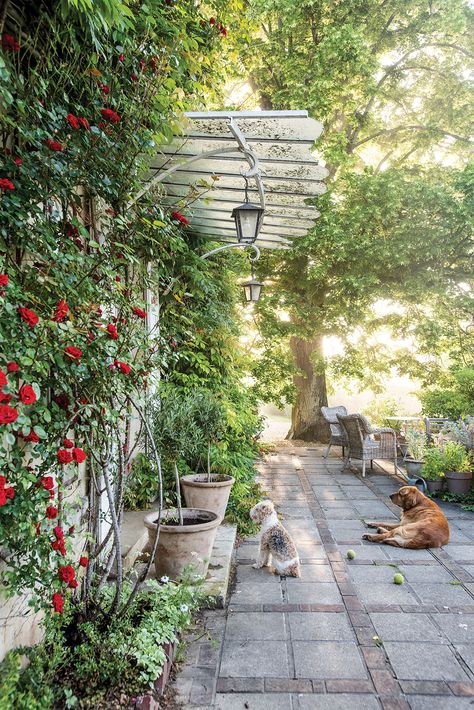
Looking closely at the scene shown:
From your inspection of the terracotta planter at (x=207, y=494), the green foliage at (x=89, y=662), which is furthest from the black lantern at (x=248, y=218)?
the green foliage at (x=89, y=662)

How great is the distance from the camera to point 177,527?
3.44 meters

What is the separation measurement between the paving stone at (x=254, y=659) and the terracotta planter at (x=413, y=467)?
5309 millimetres

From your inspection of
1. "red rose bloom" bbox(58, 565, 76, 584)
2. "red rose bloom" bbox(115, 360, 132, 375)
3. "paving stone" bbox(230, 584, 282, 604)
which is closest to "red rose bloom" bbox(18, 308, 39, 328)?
"red rose bloom" bbox(115, 360, 132, 375)

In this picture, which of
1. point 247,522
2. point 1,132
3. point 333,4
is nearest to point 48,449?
point 1,132

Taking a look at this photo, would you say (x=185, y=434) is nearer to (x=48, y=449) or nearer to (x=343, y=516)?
→ (x=48, y=449)

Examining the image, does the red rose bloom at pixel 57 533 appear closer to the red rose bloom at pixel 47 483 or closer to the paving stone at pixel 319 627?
the red rose bloom at pixel 47 483

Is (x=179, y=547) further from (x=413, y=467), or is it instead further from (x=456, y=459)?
(x=413, y=467)

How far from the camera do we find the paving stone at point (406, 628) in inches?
123

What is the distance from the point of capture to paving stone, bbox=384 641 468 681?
2.72m

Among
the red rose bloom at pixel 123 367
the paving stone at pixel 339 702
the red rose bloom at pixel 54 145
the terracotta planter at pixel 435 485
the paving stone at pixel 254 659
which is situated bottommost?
the paving stone at pixel 254 659

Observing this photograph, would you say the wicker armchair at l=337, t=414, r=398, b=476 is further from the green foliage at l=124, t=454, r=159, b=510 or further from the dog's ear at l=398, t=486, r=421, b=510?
the green foliage at l=124, t=454, r=159, b=510

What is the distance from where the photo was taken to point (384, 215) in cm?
967

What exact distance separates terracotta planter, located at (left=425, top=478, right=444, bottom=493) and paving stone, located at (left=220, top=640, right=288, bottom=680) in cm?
467

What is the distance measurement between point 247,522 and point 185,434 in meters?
2.30
